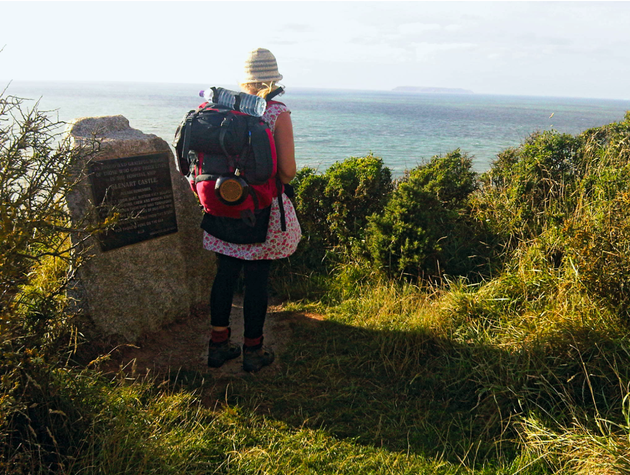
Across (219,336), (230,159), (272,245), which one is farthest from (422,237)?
(230,159)

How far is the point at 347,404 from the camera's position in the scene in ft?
11.3

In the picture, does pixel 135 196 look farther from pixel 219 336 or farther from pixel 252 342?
pixel 252 342

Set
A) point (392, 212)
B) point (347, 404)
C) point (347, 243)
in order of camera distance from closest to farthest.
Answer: point (347, 404) → point (392, 212) → point (347, 243)

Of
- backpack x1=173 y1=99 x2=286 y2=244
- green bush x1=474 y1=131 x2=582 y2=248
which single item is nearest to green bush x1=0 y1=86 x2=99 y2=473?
backpack x1=173 y1=99 x2=286 y2=244

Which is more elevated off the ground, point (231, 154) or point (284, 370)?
point (231, 154)

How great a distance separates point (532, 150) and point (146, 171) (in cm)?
439

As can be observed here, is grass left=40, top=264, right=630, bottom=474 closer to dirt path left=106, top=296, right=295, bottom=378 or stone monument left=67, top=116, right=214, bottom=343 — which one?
dirt path left=106, top=296, right=295, bottom=378

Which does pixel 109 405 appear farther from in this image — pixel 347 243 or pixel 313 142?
pixel 313 142

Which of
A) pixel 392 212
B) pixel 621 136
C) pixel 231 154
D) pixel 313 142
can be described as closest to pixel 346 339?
pixel 392 212

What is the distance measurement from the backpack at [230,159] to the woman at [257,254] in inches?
5.7

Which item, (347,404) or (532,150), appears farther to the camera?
(532,150)

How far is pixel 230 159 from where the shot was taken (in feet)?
10.7

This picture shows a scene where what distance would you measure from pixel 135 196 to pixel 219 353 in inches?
58.9

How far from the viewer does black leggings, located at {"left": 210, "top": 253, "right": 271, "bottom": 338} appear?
12.0 feet
